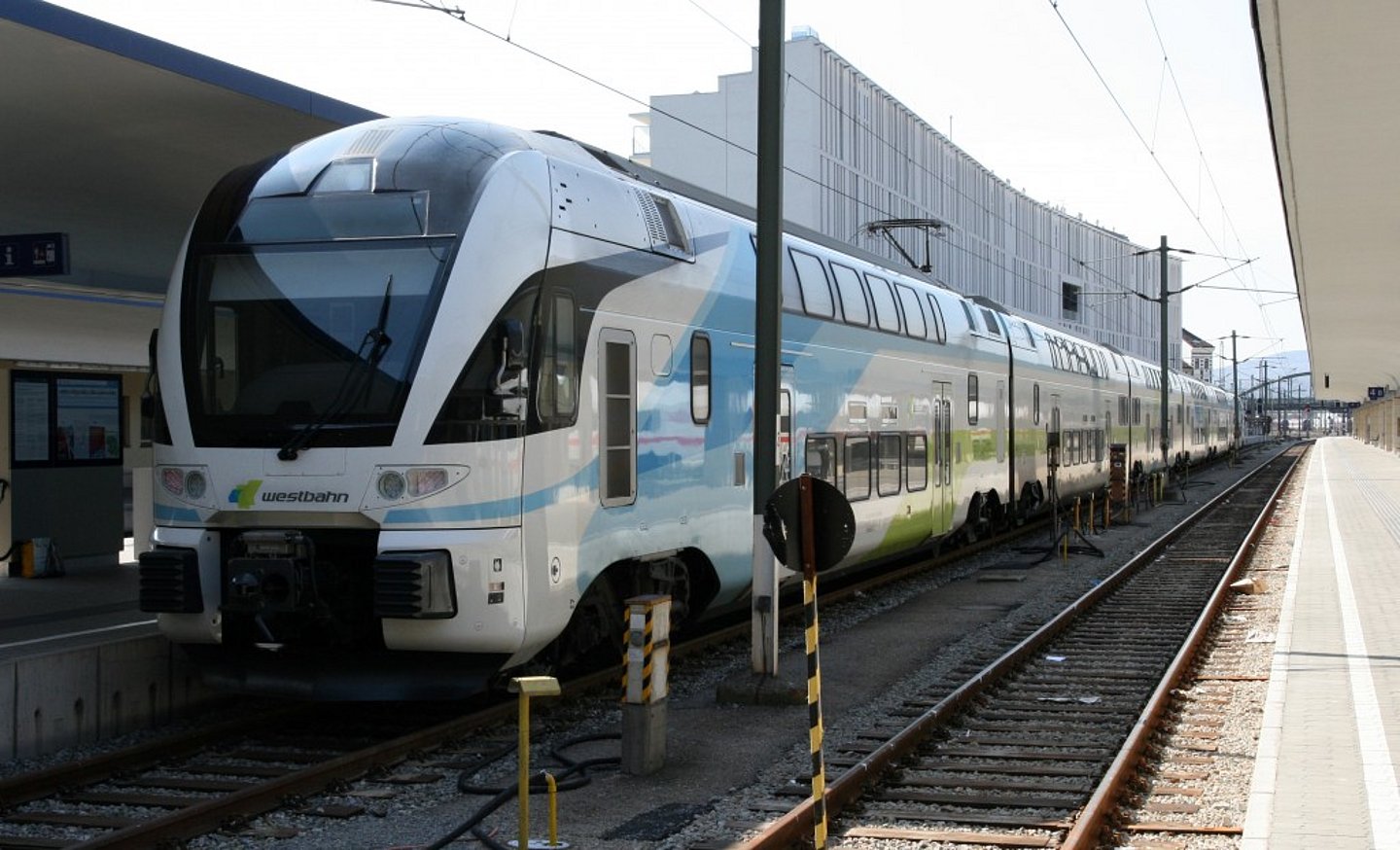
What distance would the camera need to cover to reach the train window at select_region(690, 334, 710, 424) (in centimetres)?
1095

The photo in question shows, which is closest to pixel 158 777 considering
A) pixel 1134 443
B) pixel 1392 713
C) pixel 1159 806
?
pixel 1159 806

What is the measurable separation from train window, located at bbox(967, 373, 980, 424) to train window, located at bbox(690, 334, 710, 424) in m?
9.13

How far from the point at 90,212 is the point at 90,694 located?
7.20 meters

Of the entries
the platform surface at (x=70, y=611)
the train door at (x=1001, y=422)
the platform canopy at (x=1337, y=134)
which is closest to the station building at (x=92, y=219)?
the platform surface at (x=70, y=611)

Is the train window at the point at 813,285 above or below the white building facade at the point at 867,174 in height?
below

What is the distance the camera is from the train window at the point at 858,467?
14.5 m

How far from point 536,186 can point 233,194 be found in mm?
2028

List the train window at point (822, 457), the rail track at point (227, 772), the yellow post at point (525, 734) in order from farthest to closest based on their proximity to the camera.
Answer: the train window at point (822, 457)
the rail track at point (227, 772)
the yellow post at point (525, 734)

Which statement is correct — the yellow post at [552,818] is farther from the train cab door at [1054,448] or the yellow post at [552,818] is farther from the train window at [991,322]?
the train cab door at [1054,448]

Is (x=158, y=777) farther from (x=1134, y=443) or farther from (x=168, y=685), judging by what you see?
(x=1134, y=443)

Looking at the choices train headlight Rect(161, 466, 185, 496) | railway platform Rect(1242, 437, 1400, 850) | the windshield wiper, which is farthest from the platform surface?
railway platform Rect(1242, 437, 1400, 850)

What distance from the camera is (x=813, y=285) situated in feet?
45.3

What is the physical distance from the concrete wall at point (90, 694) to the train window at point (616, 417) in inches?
123

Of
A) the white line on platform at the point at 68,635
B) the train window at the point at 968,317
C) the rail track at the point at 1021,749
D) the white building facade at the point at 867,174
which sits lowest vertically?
the rail track at the point at 1021,749
